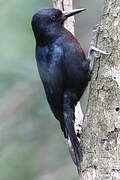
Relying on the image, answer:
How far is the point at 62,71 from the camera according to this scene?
504 cm

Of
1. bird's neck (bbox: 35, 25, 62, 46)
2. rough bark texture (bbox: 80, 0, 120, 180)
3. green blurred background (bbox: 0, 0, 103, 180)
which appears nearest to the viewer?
rough bark texture (bbox: 80, 0, 120, 180)

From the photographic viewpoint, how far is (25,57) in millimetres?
6543

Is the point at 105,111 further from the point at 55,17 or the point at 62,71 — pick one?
the point at 55,17

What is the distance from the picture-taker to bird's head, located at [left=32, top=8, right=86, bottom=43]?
208 inches

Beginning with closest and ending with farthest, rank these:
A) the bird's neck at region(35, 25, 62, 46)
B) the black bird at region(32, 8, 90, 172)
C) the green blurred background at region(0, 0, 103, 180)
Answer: the black bird at region(32, 8, 90, 172)
the bird's neck at region(35, 25, 62, 46)
the green blurred background at region(0, 0, 103, 180)

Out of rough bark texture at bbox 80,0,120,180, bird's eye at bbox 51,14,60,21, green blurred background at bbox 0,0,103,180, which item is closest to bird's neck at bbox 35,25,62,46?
bird's eye at bbox 51,14,60,21

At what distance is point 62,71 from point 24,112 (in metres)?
2.05

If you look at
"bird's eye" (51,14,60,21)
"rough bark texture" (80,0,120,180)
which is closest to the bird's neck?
"bird's eye" (51,14,60,21)

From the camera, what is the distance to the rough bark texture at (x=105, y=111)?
14.5ft

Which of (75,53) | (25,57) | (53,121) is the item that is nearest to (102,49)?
(75,53)

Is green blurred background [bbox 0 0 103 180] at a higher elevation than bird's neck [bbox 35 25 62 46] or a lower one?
lower

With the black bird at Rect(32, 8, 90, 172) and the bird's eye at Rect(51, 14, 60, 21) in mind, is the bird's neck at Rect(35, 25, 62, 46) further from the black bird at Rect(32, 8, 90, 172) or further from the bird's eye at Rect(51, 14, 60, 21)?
the bird's eye at Rect(51, 14, 60, 21)

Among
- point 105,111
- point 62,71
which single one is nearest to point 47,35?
point 62,71

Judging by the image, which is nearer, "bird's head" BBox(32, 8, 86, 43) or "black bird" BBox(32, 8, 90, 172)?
"black bird" BBox(32, 8, 90, 172)
